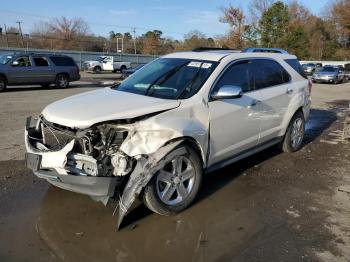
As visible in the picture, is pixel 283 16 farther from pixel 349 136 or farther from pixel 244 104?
pixel 244 104

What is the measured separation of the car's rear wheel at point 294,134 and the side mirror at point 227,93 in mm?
2442

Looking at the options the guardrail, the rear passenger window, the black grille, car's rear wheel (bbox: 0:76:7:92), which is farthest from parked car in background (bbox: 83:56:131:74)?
the black grille

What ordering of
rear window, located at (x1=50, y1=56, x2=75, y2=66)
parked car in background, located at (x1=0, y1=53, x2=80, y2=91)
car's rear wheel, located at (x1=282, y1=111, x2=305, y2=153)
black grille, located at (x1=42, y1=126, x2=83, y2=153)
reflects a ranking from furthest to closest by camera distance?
1. rear window, located at (x1=50, y1=56, x2=75, y2=66)
2. parked car in background, located at (x1=0, y1=53, x2=80, y2=91)
3. car's rear wheel, located at (x1=282, y1=111, x2=305, y2=153)
4. black grille, located at (x1=42, y1=126, x2=83, y2=153)

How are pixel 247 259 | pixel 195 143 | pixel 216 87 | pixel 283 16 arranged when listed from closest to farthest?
pixel 247 259 < pixel 195 143 < pixel 216 87 < pixel 283 16

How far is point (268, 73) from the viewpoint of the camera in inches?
255

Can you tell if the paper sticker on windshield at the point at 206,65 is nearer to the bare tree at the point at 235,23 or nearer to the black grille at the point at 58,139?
the black grille at the point at 58,139

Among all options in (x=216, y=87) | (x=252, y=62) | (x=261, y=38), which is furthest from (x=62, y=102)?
(x=261, y=38)

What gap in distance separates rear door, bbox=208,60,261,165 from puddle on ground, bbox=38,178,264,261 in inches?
27.6

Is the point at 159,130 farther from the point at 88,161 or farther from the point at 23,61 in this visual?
the point at 23,61

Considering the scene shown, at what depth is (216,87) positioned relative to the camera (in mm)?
5215

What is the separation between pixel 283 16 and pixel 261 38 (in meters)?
3.63

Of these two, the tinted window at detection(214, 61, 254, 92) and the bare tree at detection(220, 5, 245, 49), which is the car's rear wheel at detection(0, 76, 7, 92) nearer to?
the tinted window at detection(214, 61, 254, 92)

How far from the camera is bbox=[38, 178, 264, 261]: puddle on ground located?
3.84 meters

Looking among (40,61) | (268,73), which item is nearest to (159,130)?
(268,73)
